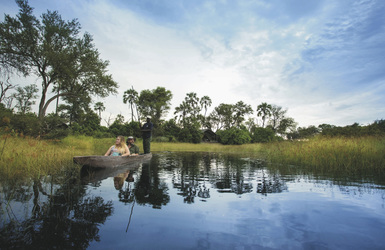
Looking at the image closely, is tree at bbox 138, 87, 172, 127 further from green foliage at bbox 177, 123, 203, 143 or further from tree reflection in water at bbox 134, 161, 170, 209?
tree reflection in water at bbox 134, 161, 170, 209

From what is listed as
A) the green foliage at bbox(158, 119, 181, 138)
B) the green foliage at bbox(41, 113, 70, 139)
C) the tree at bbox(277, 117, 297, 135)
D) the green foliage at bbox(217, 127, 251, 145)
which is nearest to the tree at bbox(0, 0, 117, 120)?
the green foliage at bbox(41, 113, 70, 139)

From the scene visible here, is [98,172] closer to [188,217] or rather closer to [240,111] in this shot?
[188,217]

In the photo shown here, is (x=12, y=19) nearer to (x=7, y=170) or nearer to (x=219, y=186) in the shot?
(x=7, y=170)

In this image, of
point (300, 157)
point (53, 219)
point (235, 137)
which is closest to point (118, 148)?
point (53, 219)

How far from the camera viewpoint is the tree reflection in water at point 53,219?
269cm

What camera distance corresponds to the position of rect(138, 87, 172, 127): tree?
56812 mm

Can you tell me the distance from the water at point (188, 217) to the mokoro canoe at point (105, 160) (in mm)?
1241

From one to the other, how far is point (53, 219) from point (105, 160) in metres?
5.10

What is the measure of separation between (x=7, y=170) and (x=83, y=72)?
2090cm

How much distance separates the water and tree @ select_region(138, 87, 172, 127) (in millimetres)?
51248

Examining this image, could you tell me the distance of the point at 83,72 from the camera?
2472cm

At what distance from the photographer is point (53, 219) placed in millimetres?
3369

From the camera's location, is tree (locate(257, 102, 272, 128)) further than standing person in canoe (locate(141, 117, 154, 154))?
Yes

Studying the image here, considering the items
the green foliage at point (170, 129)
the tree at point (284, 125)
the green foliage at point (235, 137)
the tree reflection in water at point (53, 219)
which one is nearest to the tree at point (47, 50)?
the tree reflection in water at point (53, 219)
